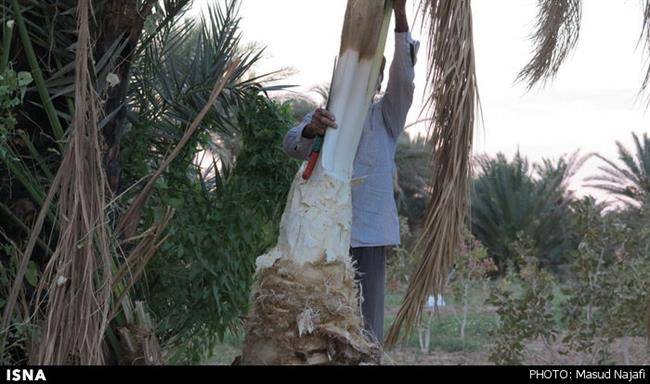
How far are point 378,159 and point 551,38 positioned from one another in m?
2.01

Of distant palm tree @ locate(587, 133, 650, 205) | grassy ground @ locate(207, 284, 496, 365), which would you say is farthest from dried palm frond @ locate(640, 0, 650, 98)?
distant palm tree @ locate(587, 133, 650, 205)

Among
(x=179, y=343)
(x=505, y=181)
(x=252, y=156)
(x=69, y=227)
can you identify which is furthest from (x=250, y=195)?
(x=505, y=181)

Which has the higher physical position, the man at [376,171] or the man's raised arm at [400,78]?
the man's raised arm at [400,78]

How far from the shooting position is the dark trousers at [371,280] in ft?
10.3

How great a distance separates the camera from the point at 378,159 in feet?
10.3

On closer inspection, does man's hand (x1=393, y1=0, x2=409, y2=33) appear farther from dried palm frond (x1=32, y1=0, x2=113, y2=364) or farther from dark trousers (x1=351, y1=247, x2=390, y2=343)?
dried palm frond (x1=32, y1=0, x2=113, y2=364)

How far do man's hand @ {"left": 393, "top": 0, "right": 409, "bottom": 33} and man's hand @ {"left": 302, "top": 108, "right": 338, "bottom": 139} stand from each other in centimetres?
42

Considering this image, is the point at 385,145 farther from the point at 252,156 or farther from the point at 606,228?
the point at 606,228

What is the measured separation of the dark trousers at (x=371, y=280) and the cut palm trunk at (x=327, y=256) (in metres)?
0.20

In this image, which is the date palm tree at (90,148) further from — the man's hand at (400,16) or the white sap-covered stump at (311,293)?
the man's hand at (400,16)

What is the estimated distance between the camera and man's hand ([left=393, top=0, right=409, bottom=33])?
2.97 m

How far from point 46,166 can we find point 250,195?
1.25 meters

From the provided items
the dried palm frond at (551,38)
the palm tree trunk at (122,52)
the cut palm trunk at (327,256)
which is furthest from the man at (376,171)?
the dried palm frond at (551,38)
